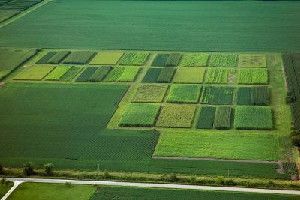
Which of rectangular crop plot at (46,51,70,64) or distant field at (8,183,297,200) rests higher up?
Answer: distant field at (8,183,297,200)

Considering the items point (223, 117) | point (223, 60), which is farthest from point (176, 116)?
point (223, 60)

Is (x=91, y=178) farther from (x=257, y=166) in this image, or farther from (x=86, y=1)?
(x=86, y=1)

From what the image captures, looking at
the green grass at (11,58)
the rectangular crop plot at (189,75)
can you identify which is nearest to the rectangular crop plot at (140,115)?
the rectangular crop plot at (189,75)

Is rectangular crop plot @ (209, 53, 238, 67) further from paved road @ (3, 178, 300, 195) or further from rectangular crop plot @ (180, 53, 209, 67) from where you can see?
paved road @ (3, 178, 300, 195)

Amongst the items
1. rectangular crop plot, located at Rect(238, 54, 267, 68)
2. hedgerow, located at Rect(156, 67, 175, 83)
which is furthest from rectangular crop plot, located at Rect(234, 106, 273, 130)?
rectangular crop plot, located at Rect(238, 54, 267, 68)

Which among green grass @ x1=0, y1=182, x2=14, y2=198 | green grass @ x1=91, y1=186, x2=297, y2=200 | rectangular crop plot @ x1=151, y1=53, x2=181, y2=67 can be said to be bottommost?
rectangular crop plot @ x1=151, y1=53, x2=181, y2=67

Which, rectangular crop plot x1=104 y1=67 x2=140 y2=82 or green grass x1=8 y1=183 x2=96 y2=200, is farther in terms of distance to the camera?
rectangular crop plot x1=104 y1=67 x2=140 y2=82

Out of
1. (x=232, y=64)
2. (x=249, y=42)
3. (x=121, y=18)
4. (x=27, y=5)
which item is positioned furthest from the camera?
(x=27, y=5)

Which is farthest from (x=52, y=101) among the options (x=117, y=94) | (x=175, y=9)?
→ (x=175, y=9)
